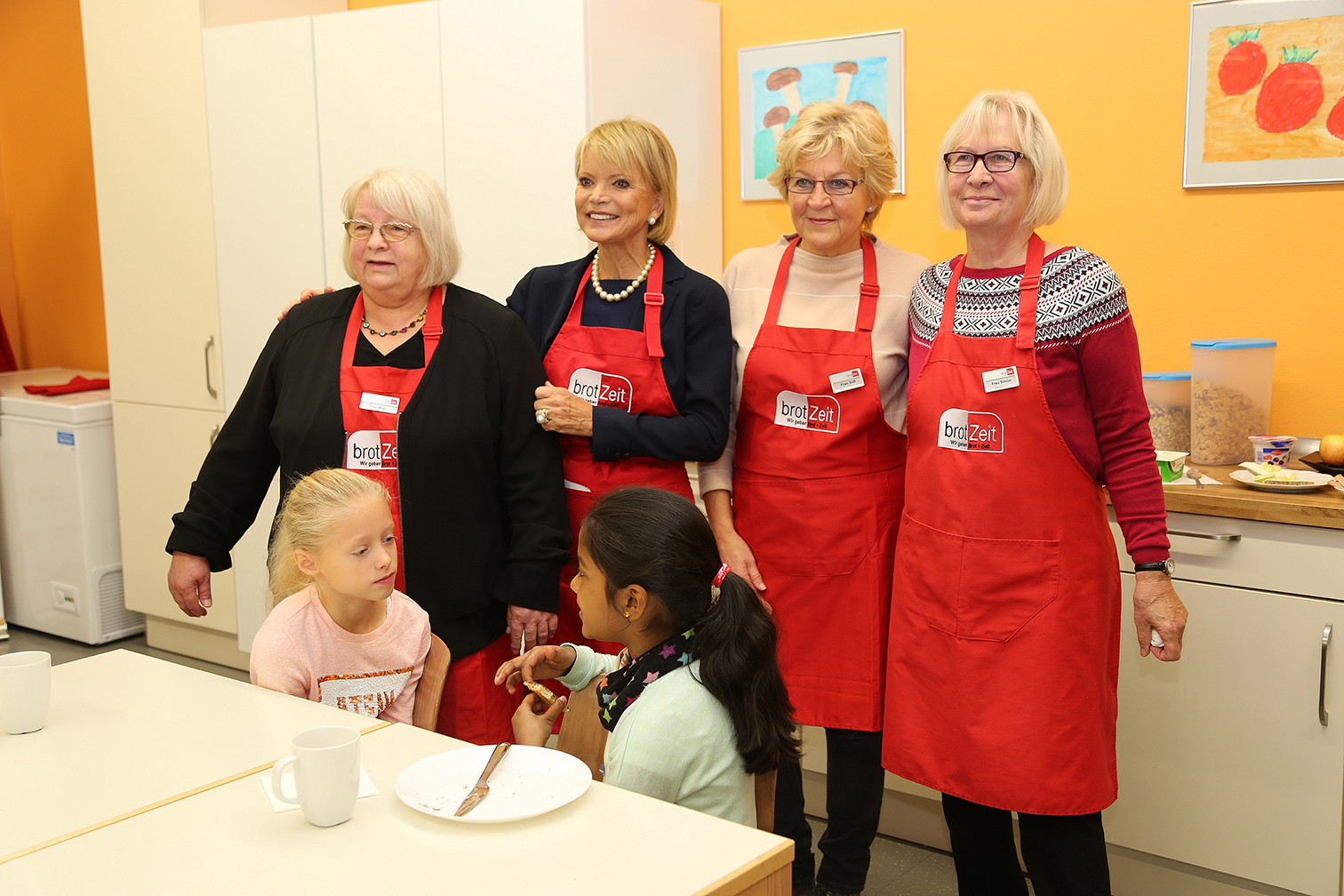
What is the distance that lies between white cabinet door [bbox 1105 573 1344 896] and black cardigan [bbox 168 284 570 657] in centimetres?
126

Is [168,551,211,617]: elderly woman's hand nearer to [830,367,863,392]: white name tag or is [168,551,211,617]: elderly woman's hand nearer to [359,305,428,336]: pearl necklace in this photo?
[359,305,428,336]: pearl necklace

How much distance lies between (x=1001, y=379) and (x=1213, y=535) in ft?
2.38

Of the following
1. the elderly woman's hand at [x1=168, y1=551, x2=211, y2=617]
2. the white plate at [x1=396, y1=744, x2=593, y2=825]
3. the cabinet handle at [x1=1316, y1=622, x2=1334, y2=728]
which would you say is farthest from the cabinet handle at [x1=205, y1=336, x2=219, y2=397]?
the cabinet handle at [x1=1316, y1=622, x2=1334, y2=728]

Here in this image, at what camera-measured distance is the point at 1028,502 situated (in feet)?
5.97

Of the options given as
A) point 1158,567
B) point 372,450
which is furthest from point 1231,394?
point 372,450

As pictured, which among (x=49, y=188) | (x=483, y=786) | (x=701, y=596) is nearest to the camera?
(x=483, y=786)

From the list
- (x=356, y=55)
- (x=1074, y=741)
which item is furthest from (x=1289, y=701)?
(x=356, y=55)

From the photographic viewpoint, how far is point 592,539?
161 cm

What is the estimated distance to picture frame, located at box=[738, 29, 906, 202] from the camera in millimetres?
3043

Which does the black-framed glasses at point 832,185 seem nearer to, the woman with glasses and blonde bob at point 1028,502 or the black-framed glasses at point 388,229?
the woman with glasses and blonde bob at point 1028,502

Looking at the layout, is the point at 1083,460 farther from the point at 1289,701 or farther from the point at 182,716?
the point at 182,716

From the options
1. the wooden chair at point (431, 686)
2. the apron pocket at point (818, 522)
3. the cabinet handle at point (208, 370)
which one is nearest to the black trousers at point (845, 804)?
the apron pocket at point (818, 522)

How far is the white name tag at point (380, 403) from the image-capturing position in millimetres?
1977

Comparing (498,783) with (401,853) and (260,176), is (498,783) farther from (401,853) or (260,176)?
(260,176)
